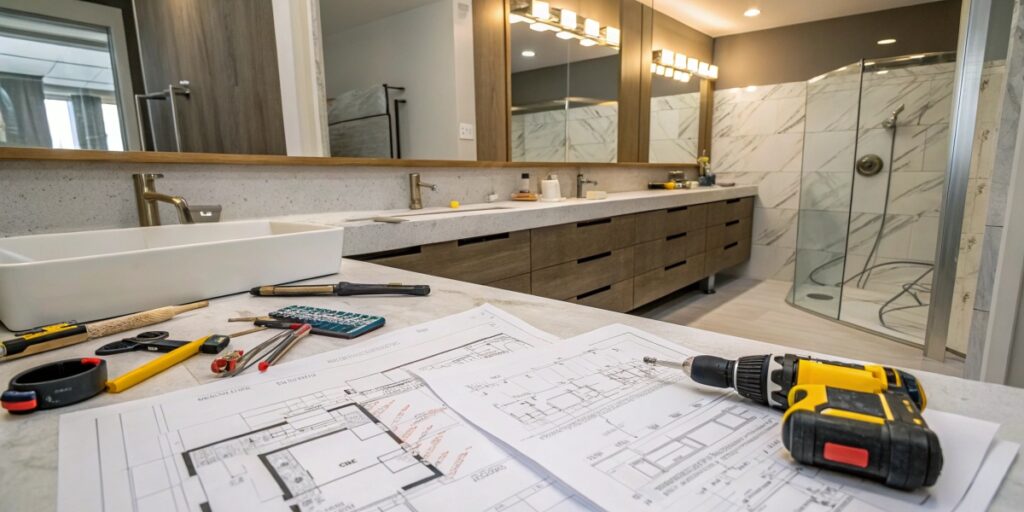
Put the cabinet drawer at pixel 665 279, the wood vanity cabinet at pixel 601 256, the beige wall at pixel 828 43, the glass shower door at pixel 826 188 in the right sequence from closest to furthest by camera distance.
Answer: the wood vanity cabinet at pixel 601 256 → the cabinet drawer at pixel 665 279 → the glass shower door at pixel 826 188 → the beige wall at pixel 828 43

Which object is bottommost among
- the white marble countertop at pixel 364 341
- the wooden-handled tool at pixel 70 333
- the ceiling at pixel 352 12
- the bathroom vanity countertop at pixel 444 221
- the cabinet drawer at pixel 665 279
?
the cabinet drawer at pixel 665 279

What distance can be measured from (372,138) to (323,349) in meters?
1.62

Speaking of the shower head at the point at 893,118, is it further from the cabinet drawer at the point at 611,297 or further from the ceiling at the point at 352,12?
the ceiling at the point at 352,12

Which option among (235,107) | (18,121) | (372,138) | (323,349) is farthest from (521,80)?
(323,349)

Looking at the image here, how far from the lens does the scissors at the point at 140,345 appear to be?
59cm

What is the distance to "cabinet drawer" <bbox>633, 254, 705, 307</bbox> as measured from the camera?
9.45 ft

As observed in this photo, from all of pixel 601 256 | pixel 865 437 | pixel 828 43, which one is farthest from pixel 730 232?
pixel 865 437

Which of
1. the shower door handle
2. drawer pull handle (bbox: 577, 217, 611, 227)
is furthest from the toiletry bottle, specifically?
the shower door handle

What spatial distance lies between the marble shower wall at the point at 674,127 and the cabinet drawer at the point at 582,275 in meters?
1.69

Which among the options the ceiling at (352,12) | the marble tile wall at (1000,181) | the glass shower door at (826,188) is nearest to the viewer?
the marble tile wall at (1000,181)

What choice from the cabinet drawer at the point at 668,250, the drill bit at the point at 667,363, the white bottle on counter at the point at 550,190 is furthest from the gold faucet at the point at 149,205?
the cabinet drawer at the point at 668,250

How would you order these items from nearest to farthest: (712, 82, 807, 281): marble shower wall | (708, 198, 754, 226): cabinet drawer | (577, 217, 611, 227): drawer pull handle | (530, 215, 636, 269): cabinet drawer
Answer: (530, 215, 636, 269): cabinet drawer → (577, 217, 611, 227): drawer pull handle → (708, 198, 754, 226): cabinet drawer → (712, 82, 807, 281): marble shower wall

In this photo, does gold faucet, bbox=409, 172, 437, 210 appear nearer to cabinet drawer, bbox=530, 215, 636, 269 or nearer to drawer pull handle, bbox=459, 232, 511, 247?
drawer pull handle, bbox=459, 232, 511, 247

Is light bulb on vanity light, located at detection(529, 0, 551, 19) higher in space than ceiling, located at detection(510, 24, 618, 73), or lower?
higher
